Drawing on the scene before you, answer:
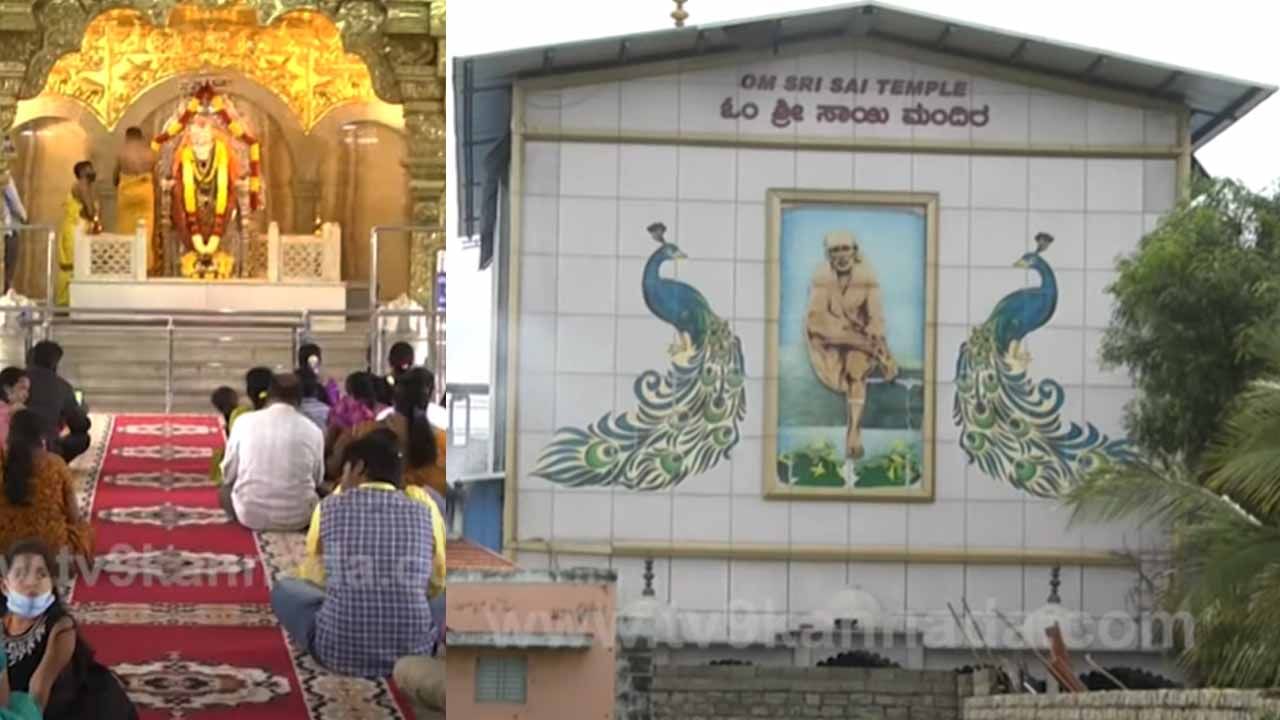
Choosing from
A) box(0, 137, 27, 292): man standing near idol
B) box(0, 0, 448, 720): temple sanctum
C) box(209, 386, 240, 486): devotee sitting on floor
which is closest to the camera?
box(0, 137, 27, 292): man standing near idol

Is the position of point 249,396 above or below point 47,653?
above

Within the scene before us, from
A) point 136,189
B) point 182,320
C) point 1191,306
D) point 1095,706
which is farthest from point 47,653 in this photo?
point 1191,306

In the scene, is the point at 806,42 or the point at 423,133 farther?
the point at 423,133

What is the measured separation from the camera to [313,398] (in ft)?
11.4

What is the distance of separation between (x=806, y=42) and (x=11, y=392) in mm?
1041

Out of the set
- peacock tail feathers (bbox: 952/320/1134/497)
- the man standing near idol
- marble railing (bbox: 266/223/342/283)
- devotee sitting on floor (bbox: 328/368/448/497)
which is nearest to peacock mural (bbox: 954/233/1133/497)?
peacock tail feathers (bbox: 952/320/1134/497)

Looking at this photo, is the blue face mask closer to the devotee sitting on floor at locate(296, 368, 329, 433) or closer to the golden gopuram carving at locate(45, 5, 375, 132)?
the devotee sitting on floor at locate(296, 368, 329, 433)

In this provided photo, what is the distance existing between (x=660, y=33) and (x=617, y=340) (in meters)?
0.35

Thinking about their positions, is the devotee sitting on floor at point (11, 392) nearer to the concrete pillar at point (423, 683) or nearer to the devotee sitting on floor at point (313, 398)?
the devotee sitting on floor at point (313, 398)

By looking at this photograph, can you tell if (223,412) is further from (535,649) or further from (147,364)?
(535,649)

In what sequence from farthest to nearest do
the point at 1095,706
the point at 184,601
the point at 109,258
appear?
the point at 184,601 → the point at 109,258 → the point at 1095,706

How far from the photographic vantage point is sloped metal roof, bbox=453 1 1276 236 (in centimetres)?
301

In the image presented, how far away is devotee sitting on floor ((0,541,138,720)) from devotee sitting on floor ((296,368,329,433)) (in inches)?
18.3

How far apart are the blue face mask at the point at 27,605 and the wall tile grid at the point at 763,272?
56 centimetres
